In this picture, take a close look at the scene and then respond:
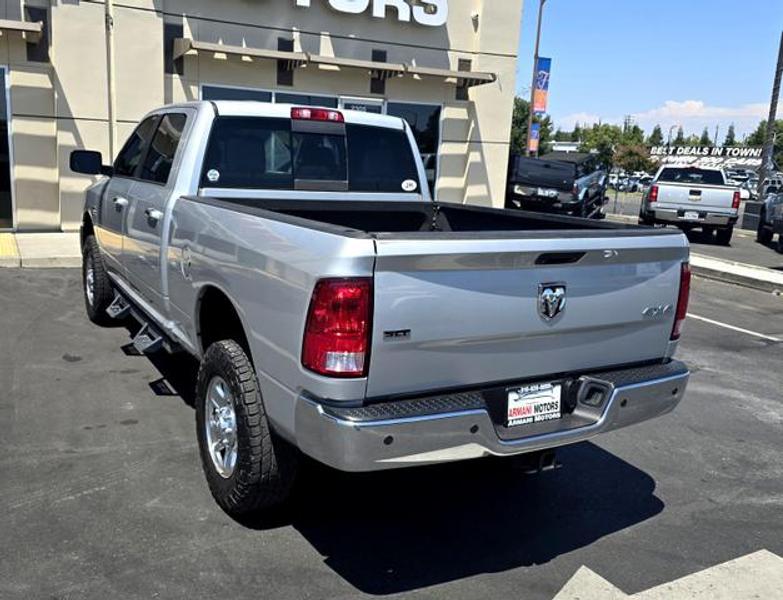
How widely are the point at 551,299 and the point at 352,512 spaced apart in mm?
1546

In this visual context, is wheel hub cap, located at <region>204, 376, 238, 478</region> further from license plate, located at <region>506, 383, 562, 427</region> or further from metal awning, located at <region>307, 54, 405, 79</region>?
metal awning, located at <region>307, 54, 405, 79</region>

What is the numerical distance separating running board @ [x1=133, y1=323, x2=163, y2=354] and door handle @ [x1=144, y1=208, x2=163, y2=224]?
2.52 feet

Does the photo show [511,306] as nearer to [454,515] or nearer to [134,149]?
[454,515]

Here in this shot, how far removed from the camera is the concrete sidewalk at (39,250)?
9.85m

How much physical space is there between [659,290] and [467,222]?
166 cm

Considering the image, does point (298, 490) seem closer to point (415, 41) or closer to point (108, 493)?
point (108, 493)

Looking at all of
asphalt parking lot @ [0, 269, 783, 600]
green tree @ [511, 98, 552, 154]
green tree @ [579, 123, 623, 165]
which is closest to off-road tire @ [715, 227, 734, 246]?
asphalt parking lot @ [0, 269, 783, 600]

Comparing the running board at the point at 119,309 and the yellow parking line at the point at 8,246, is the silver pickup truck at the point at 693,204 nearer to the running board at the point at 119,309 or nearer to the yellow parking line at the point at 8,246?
the yellow parking line at the point at 8,246

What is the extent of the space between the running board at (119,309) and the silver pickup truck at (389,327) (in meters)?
1.17

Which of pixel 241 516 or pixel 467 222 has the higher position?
pixel 467 222

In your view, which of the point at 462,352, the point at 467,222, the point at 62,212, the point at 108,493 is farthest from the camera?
the point at 62,212

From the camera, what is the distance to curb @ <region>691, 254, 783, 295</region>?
1172 centimetres

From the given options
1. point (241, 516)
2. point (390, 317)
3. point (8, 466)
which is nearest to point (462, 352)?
point (390, 317)

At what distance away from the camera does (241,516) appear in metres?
3.53
